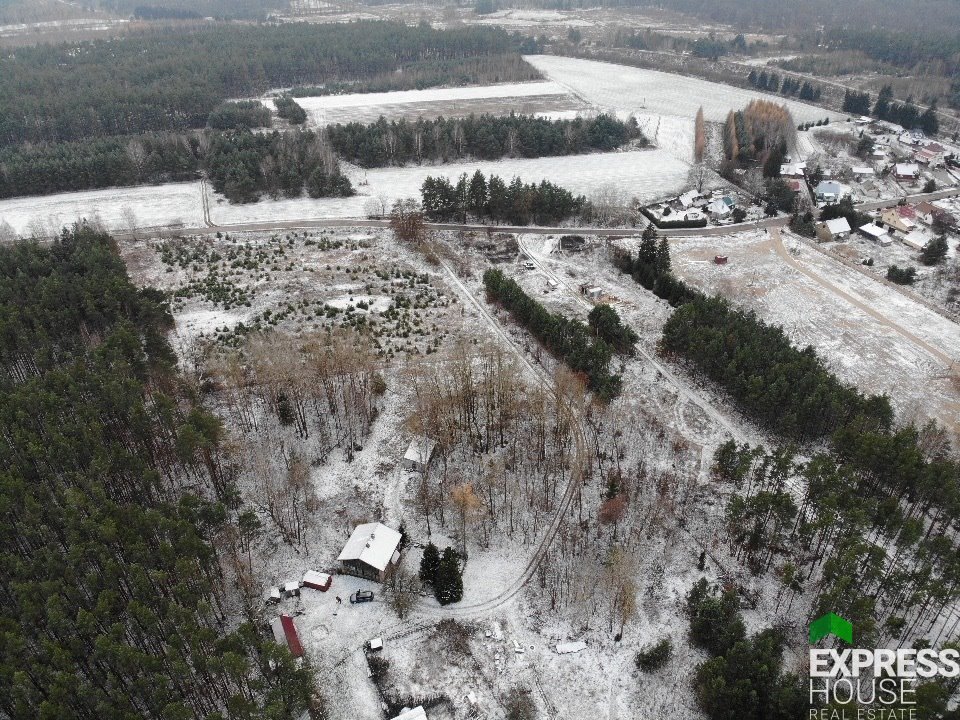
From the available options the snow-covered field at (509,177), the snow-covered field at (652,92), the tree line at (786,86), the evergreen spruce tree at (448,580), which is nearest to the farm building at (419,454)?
the evergreen spruce tree at (448,580)

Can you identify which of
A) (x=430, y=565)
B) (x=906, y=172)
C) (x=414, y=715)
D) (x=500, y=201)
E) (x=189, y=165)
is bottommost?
(x=414, y=715)

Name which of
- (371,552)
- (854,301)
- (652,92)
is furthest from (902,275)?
(652,92)

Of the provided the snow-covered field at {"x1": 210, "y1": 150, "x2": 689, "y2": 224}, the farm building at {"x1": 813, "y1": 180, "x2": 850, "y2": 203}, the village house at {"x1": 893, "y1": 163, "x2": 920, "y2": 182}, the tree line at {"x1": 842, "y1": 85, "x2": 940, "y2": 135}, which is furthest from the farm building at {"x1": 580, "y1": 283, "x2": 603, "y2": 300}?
the tree line at {"x1": 842, "y1": 85, "x2": 940, "y2": 135}

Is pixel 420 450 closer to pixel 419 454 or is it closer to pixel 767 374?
pixel 419 454

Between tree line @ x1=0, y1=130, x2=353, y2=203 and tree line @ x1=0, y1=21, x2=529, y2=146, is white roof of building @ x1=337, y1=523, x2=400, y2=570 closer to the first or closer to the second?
tree line @ x1=0, y1=130, x2=353, y2=203

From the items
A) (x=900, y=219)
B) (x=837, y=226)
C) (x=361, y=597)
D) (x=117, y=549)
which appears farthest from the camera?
(x=900, y=219)

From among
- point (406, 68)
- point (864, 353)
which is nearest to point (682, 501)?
point (864, 353)
